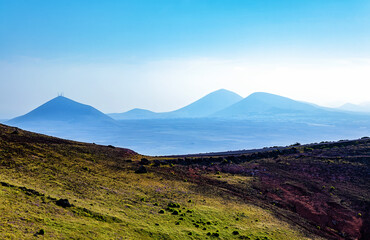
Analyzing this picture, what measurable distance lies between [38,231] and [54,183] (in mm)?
14637

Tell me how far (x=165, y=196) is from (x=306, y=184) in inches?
1371

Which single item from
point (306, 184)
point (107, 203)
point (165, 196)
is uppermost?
point (107, 203)

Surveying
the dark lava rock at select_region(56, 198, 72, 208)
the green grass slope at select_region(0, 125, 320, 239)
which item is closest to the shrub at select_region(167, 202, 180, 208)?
the green grass slope at select_region(0, 125, 320, 239)

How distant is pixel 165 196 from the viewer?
4194 cm

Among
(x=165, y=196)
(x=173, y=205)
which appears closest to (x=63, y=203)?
(x=173, y=205)

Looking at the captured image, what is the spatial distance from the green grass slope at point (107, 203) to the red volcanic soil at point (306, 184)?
4594 millimetres

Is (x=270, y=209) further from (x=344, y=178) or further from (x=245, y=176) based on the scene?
(x=344, y=178)

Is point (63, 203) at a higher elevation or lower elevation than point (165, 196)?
higher

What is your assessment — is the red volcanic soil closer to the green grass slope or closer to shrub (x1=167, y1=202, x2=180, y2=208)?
the green grass slope

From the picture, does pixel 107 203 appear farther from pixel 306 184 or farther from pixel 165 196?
pixel 306 184

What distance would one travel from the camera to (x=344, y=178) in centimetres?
6419

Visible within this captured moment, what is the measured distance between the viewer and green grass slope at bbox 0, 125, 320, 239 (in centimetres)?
2542

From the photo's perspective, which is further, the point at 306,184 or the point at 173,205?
the point at 306,184

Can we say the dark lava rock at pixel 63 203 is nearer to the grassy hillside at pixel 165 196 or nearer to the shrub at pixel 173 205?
the grassy hillside at pixel 165 196
